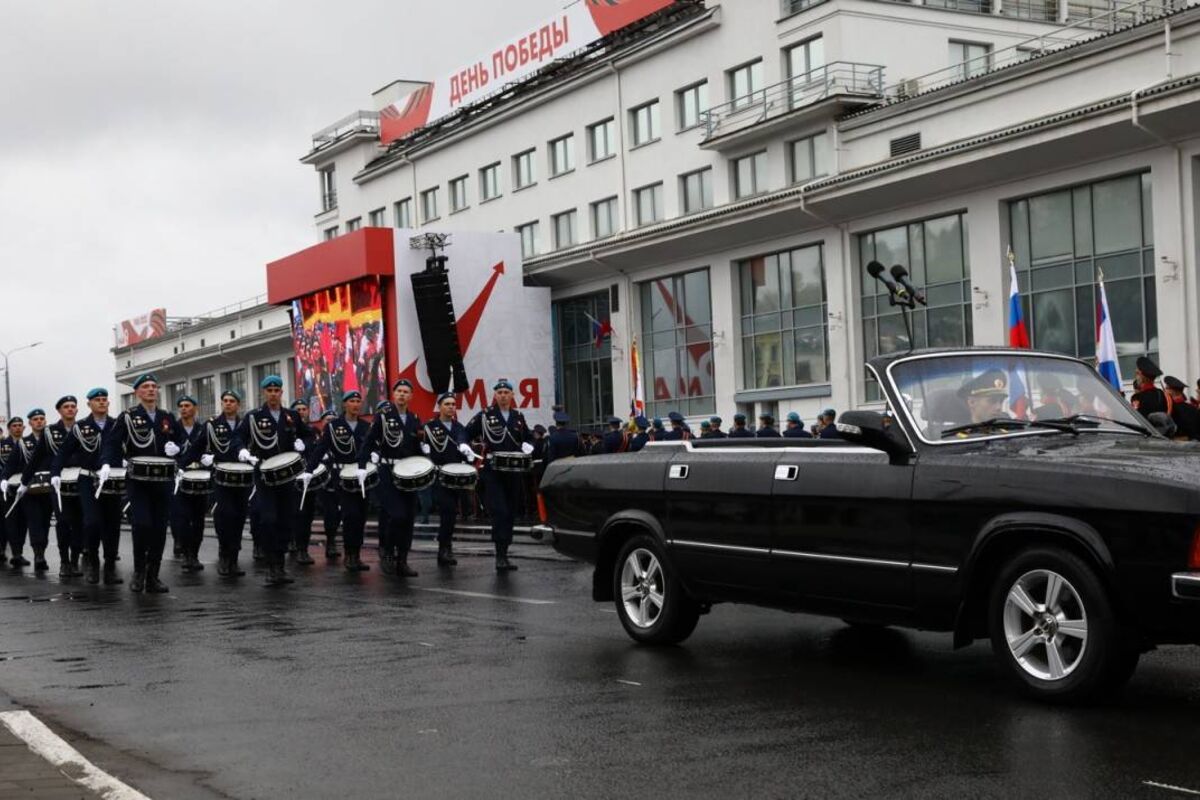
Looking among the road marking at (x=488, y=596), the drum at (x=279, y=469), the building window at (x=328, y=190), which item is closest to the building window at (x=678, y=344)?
the drum at (x=279, y=469)

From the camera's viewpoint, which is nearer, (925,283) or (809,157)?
(925,283)

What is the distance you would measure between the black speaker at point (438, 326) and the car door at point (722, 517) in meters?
29.7

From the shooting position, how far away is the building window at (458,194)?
2133 inches

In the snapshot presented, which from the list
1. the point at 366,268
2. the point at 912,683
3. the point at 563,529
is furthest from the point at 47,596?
the point at 366,268

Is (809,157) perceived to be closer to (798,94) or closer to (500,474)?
(798,94)

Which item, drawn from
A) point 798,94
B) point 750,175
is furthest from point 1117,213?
point 750,175

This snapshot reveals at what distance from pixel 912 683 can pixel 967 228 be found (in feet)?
81.7

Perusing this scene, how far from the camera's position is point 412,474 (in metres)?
16.7

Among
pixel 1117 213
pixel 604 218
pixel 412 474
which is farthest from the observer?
pixel 604 218

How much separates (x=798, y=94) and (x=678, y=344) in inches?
292

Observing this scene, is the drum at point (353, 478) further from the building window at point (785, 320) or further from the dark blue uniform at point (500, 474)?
the building window at point (785, 320)

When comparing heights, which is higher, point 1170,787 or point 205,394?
point 205,394

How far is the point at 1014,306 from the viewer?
82.3 ft

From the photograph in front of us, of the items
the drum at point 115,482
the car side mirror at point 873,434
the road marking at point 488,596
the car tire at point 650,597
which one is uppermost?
the car side mirror at point 873,434
